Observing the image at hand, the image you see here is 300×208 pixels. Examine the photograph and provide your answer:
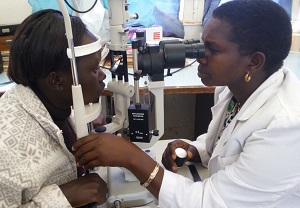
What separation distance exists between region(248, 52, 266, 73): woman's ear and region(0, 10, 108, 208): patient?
451 mm

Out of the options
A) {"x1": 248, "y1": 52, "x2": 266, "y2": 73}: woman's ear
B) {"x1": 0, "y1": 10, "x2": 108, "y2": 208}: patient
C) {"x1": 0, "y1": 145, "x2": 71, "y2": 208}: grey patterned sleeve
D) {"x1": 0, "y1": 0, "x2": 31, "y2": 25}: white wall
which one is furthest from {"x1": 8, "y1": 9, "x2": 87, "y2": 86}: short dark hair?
{"x1": 0, "y1": 0, "x2": 31, "y2": 25}: white wall

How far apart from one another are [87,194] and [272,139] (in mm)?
503

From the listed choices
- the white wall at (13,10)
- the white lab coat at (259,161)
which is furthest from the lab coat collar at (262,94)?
the white wall at (13,10)

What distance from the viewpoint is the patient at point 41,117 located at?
0.69m

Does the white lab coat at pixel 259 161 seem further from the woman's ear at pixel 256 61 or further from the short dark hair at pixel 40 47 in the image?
the short dark hair at pixel 40 47

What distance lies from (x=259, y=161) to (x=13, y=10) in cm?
195

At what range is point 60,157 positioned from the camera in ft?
2.62

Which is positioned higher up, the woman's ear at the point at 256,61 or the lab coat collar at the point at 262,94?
the woman's ear at the point at 256,61

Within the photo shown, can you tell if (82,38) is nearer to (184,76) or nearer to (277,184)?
(277,184)

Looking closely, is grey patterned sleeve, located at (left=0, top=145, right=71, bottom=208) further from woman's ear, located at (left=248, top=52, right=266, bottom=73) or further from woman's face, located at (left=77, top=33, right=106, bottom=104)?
woman's ear, located at (left=248, top=52, right=266, bottom=73)

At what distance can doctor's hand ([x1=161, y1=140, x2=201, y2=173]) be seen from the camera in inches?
38.1

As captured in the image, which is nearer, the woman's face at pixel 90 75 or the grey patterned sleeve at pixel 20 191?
the grey patterned sleeve at pixel 20 191

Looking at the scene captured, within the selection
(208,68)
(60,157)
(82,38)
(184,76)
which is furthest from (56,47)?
→ (184,76)

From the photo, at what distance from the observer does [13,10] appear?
197 centimetres
